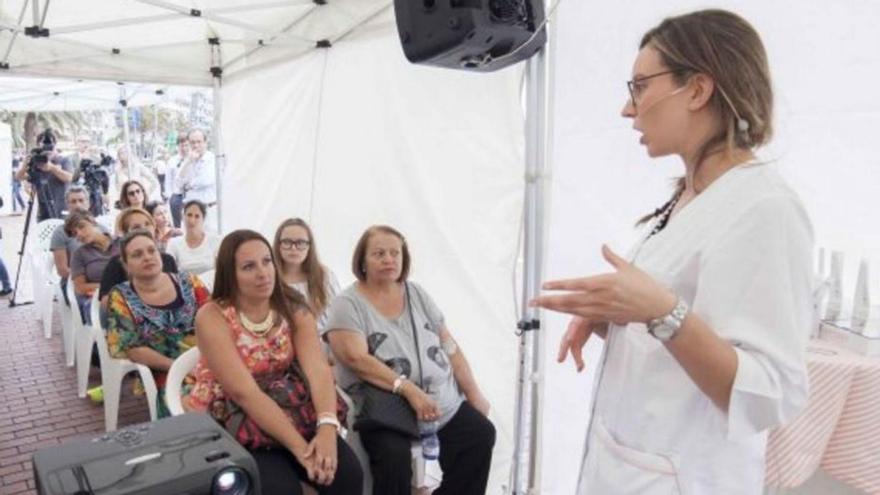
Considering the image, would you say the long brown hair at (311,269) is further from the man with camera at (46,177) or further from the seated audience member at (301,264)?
the man with camera at (46,177)

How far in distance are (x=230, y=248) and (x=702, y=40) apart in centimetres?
163

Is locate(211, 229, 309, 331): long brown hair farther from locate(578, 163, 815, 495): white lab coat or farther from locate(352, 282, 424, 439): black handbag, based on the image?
locate(578, 163, 815, 495): white lab coat

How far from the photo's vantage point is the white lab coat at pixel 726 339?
0.68 metres

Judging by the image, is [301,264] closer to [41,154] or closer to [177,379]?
[177,379]

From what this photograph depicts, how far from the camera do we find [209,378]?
75.9 inches

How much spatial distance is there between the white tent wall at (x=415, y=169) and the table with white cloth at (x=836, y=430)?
1.06 metres

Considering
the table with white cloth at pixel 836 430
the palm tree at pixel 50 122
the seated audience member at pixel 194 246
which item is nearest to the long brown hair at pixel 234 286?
the table with white cloth at pixel 836 430

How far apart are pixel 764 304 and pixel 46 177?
6.64 meters

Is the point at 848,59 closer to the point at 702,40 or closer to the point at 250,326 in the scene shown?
the point at 702,40

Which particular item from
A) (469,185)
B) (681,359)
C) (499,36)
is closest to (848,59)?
(499,36)

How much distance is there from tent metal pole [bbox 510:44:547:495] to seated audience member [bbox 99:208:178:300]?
1946 mm

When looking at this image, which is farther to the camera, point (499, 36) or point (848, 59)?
point (499, 36)

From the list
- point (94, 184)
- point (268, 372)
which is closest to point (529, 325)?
point (268, 372)

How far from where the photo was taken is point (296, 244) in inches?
108
